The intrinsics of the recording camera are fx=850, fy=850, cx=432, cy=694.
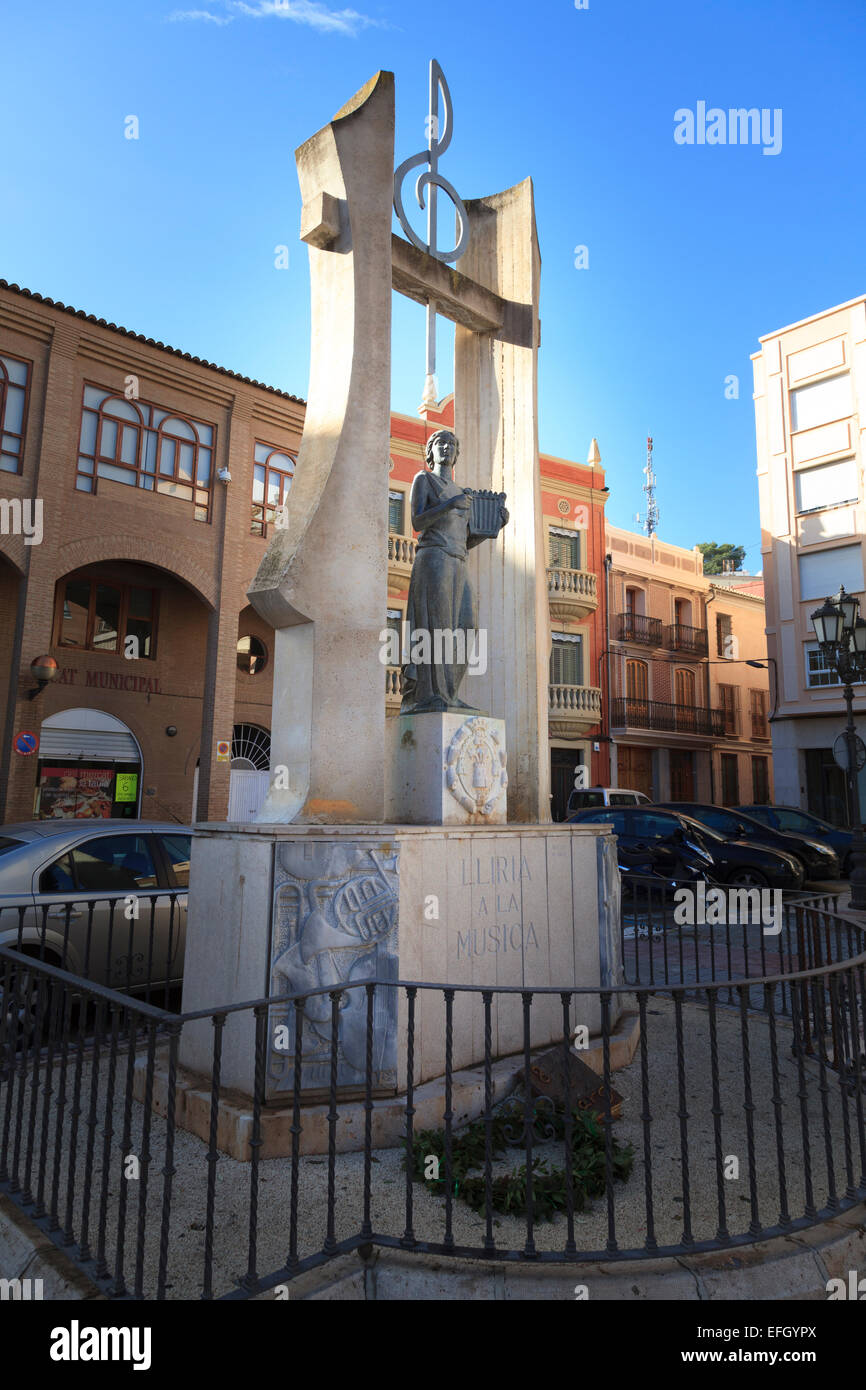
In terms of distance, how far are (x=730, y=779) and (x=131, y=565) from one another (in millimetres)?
25055

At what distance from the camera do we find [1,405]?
16.0 meters

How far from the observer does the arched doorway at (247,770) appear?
20109 millimetres

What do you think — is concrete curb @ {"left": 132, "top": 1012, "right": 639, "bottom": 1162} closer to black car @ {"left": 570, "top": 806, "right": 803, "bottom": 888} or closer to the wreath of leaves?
the wreath of leaves

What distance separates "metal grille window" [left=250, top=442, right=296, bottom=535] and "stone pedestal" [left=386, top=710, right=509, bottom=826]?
15.5 meters

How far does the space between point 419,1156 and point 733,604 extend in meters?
35.6

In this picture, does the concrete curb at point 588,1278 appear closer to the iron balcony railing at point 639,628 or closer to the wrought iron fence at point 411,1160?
the wrought iron fence at point 411,1160

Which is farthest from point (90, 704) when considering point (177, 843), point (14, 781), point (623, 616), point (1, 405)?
point (623, 616)

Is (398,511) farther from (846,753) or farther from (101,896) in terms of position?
(101,896)

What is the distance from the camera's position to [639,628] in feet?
101

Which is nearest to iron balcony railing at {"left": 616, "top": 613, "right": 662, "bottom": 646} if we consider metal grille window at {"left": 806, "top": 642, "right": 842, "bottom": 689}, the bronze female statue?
metal grille window at {"left": 806, "top": 642, "right": 842, "bottom": 689}

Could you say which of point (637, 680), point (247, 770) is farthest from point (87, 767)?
point (637, 680)

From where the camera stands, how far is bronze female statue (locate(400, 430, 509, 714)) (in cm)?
538
